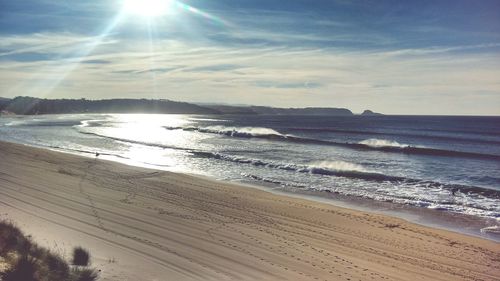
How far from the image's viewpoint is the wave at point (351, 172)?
1786 cm

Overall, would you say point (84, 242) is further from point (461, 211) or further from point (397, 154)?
point (397, 154)

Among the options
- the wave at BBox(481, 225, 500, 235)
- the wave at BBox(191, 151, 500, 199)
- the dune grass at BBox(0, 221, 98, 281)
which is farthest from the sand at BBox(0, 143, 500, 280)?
the wave at BBox(191, 151, 500, 199)

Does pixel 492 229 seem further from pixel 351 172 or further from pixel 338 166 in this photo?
pixel 338 166

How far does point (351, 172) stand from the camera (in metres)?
21.7

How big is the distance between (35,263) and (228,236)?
4446 millimetres

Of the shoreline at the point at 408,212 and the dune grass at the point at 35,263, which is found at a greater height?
the dune grass at the point at 35,263

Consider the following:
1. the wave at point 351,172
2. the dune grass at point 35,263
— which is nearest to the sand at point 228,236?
the dune grass at point 35,263

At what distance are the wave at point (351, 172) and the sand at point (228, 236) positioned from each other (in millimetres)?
6736

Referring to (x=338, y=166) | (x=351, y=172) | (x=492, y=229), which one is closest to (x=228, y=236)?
(x=492, y=229)

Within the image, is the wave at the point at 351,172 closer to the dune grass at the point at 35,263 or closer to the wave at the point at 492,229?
the wave at the point at 492,229

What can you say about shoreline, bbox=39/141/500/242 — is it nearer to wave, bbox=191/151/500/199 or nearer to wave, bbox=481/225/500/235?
wave, bbox=481/225/500/235

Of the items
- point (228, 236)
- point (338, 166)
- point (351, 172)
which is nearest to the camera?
point (228, 236)

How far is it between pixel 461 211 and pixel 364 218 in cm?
382

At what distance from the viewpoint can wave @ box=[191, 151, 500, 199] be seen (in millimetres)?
17859
